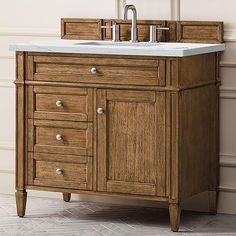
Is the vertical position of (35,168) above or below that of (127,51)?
below

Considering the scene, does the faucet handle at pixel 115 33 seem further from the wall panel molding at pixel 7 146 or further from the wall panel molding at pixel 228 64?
the wall panel molding at pixel 7 146

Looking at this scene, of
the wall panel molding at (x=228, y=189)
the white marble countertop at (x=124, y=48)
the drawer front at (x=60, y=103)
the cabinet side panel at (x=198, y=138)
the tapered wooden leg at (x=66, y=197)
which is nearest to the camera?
the white marble countertop at (x=124, y=48)

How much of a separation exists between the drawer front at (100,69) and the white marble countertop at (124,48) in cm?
4

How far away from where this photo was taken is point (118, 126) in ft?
14.3

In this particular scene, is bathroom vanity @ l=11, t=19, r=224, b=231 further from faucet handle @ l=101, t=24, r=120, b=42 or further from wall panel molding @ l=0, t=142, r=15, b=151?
wall panel molding @ l=0, t=142, r=15, b=151

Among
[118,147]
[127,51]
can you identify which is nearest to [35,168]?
[118,147]

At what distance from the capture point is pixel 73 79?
4.39m

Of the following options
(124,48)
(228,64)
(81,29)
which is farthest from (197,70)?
(81,29)

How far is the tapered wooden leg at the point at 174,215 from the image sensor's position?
4266 mm

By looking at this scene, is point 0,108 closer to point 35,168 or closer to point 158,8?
point 35,168

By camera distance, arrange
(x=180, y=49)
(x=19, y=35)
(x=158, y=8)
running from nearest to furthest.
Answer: (x=180, y=49)
(x=158, y=8)
(x=19, y=35)

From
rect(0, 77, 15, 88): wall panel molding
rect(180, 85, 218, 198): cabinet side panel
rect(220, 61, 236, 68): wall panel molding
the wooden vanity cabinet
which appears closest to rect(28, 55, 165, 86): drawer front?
the wooden vanity cabinet

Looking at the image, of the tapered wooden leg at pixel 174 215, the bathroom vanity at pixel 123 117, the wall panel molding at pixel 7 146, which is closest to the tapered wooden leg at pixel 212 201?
the bathroom vanity at pixel 123 117

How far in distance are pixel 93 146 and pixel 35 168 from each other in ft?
1.13
